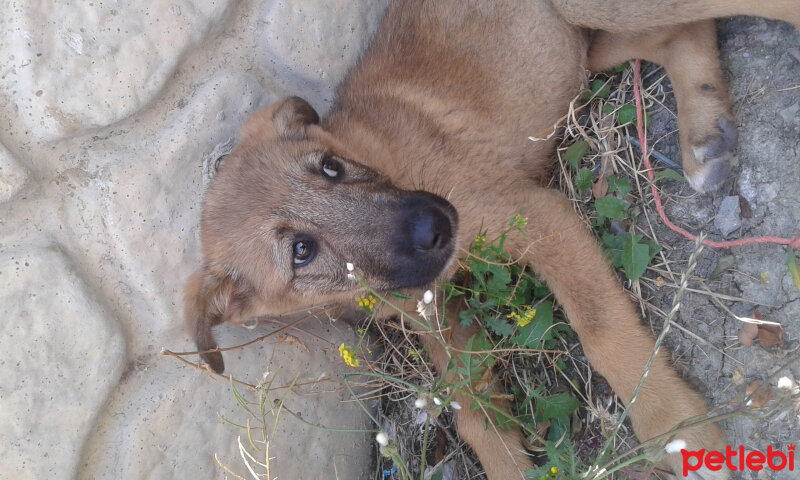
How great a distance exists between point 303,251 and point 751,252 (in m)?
2.03

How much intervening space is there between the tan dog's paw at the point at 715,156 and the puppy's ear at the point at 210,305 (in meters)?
2.28

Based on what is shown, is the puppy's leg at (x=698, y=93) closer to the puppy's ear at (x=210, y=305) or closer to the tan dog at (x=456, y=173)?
the tan dog at (x=456, y=173)

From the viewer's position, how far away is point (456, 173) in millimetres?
3047

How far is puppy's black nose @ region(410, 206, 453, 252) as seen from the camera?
254 centimetres

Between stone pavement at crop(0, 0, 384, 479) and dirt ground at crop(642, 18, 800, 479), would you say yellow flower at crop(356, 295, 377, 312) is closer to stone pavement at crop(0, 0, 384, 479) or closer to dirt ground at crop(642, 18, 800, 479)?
stone pavement at crop(0, 0, 384, 479)

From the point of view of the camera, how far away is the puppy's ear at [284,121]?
2961 millimetres

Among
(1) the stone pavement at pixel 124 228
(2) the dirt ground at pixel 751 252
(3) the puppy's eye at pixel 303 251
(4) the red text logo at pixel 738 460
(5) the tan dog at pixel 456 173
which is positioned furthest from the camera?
(3) the puppy's eye at pixel 303 251

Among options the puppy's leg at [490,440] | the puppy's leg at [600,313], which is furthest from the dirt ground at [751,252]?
the puppy's leg at [490,440]

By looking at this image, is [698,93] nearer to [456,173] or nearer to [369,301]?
[456,173]

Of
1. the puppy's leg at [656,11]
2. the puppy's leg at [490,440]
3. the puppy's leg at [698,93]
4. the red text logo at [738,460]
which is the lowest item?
the puppy's leg at [490,440]

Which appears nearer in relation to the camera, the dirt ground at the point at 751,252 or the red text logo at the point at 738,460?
the red text logo at the point at 738,460

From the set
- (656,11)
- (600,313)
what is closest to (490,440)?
(600,313)

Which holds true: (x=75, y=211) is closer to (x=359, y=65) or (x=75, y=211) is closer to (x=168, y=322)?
(x=168, y=322)

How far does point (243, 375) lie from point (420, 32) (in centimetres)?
204
